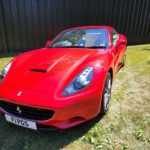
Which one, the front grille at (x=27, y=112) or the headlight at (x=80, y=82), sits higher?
the headlight at (x=80, y=82)

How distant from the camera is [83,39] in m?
3.56

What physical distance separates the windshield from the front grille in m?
1.62

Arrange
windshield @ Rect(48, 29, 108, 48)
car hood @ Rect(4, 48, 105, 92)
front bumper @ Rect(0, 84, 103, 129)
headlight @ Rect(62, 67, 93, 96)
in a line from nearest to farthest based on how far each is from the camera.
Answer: front bumper @ Rect(0, 84, 103, 129) < headlight @ Rect(62, 67, 93, 96) < car hood @ Rect(4, 48, 105, 92) < windshield @ Rect(48, 29, 108, 48)

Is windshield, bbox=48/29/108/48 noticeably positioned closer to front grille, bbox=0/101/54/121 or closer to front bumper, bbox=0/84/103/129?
front bumper, bbox=0/84/103/129

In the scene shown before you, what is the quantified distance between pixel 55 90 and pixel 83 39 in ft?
5.44

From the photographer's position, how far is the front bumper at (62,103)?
208cm

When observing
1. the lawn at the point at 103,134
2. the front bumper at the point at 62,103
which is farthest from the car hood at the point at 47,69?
the lawn at the point at 103,134

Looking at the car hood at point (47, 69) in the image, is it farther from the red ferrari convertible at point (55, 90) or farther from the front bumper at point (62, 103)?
the front bumper at point (62, 103)

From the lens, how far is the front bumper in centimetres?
208

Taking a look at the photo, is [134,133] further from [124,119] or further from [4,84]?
[4,84]

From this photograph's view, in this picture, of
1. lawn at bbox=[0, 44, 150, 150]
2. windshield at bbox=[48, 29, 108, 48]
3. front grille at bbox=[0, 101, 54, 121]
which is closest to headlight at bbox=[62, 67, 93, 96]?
front grille at bbox=[0, 101, 54, 121]

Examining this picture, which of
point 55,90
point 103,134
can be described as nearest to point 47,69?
point 55,90

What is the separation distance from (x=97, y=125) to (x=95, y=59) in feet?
3.01

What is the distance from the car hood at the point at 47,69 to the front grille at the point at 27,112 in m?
0.24
